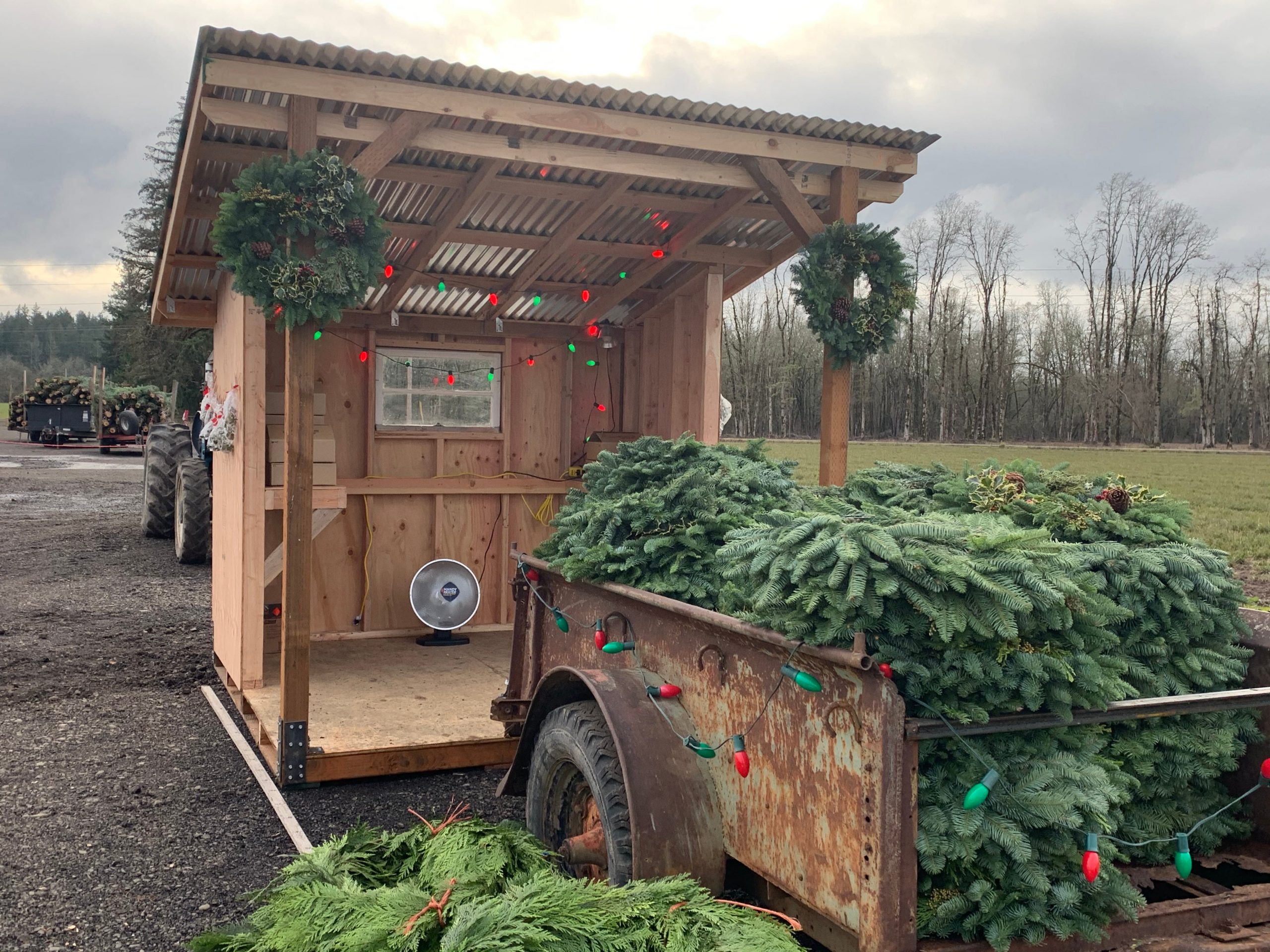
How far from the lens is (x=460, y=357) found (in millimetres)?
8430

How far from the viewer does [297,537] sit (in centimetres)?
502

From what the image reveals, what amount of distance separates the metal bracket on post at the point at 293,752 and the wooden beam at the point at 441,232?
10.2 ft

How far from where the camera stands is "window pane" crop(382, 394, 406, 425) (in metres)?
8.21

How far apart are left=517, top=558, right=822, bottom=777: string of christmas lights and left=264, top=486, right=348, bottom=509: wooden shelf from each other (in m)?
2.49

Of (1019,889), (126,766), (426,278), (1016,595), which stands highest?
(426,278)

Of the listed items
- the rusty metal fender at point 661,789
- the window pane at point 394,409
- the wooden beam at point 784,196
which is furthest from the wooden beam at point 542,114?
the window pane at point 394,409

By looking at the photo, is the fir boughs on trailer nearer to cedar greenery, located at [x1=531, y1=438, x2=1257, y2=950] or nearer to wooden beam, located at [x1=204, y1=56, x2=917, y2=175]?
cedar greenery, located at [x1=531, y1=438, x2=1257, y2=950]

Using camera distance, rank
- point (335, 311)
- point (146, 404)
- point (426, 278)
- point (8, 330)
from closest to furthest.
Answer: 1. point (335, 311)
2. point (426, 278)
3. point (146, 404)
4. point (8, 330)

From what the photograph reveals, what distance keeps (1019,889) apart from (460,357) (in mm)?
6902

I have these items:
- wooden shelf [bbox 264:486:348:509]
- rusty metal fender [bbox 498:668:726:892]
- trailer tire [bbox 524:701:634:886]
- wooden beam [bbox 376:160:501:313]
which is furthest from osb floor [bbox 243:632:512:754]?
wooden beam [bbox 376:160:501:313]

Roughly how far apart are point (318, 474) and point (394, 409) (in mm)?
1627

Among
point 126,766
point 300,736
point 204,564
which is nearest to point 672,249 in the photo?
point 300,736

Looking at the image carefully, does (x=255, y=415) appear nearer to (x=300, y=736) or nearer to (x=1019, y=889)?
(x=300, y=736)

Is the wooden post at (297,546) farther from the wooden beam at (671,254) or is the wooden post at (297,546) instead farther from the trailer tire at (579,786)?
the wooden beam at (671,254)
